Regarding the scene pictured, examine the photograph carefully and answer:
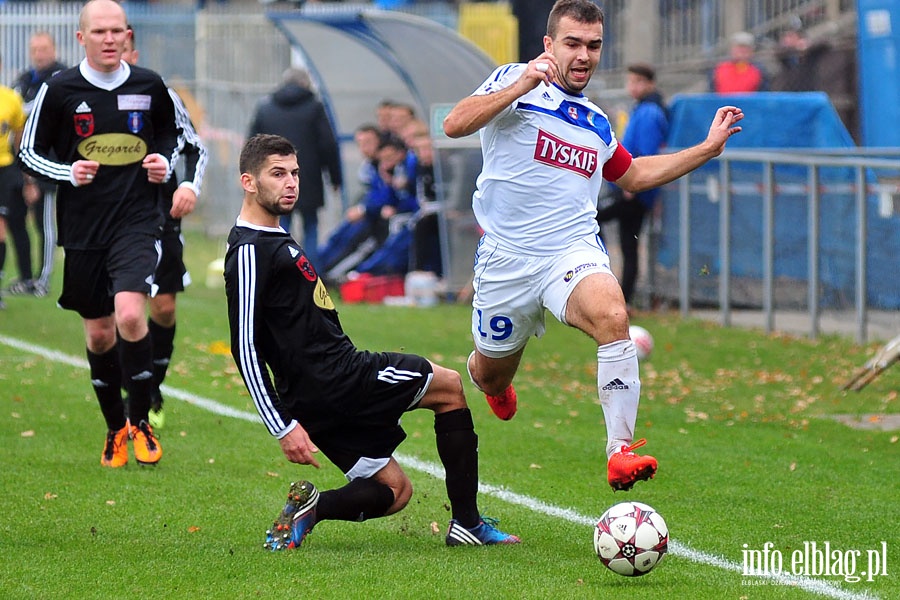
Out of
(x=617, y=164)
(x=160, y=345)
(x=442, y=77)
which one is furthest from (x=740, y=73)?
(x=617, y=164)

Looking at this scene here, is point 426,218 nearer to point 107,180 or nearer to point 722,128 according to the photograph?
point 107,180

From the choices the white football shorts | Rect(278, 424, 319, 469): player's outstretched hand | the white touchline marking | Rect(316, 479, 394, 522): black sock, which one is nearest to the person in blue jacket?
the white touchline marking

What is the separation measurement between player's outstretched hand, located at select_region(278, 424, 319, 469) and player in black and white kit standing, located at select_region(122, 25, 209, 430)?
249 cm

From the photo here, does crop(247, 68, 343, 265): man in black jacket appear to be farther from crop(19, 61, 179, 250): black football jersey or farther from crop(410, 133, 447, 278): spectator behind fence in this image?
crop(19, 61, 179, 250): black football jersey

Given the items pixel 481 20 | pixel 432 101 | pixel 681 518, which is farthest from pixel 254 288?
pixel 481 20

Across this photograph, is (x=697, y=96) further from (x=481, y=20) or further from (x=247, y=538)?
(x=481, y=20)

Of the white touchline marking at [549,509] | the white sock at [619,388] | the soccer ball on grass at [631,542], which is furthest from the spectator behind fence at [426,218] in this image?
the soccer ball on grass at [631,542]

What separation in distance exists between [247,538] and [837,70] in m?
14.0

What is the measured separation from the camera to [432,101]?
1677cm

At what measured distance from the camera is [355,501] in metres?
5.95

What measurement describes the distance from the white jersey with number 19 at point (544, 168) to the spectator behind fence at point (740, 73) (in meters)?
11.8

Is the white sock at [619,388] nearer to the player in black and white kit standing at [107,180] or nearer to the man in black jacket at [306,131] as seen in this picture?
the player in black and white kit standing at [107,180]

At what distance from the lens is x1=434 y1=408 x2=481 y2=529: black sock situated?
19.6 ft

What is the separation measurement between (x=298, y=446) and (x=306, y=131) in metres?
12.2
